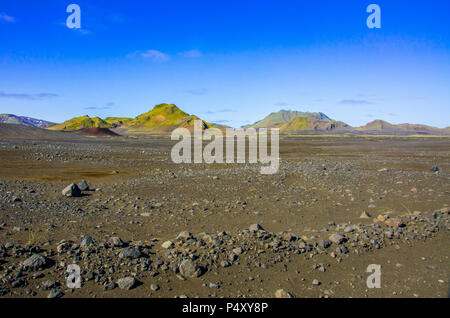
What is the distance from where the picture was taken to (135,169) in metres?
19.2

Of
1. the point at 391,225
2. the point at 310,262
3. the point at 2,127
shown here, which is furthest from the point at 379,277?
the point at 2,127

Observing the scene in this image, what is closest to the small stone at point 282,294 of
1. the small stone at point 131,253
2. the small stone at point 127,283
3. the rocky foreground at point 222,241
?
the rocky foreground at point 222,241

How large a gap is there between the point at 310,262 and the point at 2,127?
225 feet

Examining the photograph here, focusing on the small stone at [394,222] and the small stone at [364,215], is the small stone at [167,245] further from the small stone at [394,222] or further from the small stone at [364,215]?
the small stone at [364,215]

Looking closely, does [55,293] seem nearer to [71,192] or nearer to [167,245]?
[167,245]

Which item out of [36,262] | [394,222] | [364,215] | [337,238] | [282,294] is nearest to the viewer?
[282,294]

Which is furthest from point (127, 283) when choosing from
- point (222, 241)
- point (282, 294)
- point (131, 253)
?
point (282, 294)

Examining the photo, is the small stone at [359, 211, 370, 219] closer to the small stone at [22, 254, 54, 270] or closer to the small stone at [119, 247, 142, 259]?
the small stone at [119, 247, 142, 259]

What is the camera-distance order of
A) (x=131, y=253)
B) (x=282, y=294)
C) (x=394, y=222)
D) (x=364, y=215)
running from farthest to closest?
(x=364, y=215) → (x=394, y=222) → (x=131, y=253) → (x=282, y=294)

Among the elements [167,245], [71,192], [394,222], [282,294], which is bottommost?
[282,294]

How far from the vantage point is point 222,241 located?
6.09m
